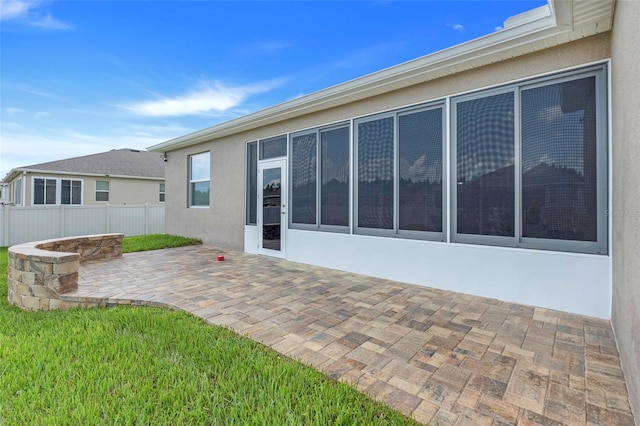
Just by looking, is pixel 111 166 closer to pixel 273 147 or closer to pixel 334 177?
pixel 273 147

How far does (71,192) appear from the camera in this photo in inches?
600

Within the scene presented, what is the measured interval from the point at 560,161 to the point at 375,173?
102 inches

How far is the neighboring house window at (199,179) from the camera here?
9094 millimetres

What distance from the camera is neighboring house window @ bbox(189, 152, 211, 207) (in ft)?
29.8

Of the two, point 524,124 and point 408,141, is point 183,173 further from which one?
point 524,124

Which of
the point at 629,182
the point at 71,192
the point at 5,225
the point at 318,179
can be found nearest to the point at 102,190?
the point at 71,192

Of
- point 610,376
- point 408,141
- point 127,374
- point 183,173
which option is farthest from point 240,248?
point 610,376

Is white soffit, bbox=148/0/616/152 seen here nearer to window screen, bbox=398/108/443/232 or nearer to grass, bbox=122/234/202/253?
window screen, bbox=398/108/443/232

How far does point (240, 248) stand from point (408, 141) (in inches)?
199

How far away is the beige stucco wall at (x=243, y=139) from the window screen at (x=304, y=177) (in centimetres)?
35

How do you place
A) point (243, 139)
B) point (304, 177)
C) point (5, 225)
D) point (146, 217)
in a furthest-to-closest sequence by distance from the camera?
1. point (146, 217)
2. point (5, 225)
3. point (243, 139)
4. point (304, 177)

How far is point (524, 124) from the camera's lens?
12.6ft

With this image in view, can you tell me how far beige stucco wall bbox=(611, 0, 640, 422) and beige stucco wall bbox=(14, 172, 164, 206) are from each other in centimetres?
1928

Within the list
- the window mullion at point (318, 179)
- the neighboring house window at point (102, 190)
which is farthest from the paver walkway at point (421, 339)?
the neighboring house window at point (102, 190)
